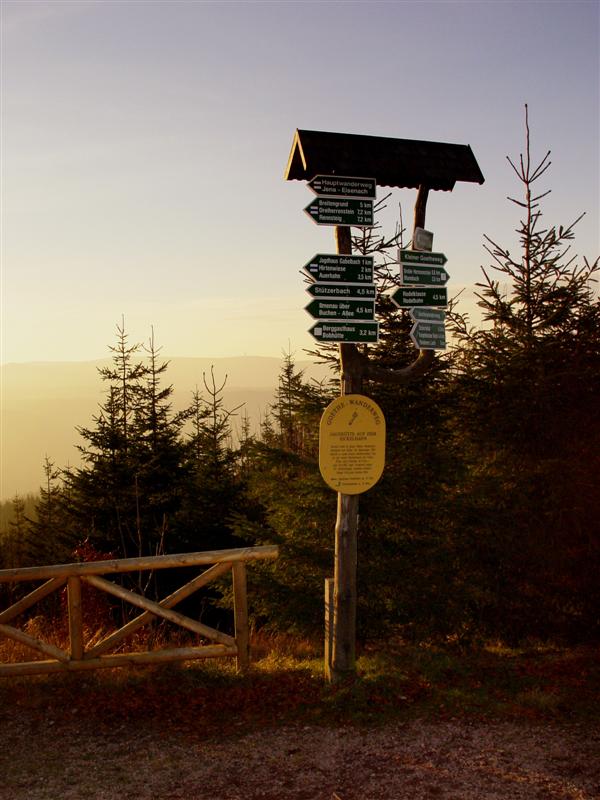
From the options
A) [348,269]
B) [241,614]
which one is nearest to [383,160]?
[348,269]

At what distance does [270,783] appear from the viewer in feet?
18.2

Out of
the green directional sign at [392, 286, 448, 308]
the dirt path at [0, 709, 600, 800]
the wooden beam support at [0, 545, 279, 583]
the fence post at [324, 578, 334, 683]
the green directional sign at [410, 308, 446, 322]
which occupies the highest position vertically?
the green directional sign at [392, 286, 448, 308]

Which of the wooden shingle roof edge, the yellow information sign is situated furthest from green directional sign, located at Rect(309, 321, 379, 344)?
the wooden shingle roof edge

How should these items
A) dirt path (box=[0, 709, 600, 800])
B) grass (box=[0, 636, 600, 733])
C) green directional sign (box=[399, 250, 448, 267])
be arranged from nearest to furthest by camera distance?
dirt path (box=[0, 709, 600, 800]) < grass (box=[0, 636, 600, 733]) < green directional sign (box=[399, 250, 448, 267])

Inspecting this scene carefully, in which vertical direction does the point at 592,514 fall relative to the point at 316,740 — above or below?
above

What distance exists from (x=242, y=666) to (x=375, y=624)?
2.48 m

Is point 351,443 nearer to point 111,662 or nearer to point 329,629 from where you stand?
point 329,629

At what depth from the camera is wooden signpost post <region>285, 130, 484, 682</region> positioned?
298 inches

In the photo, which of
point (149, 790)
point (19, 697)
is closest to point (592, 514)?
point (149, 790)

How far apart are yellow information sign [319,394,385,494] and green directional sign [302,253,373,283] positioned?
125 centimetres

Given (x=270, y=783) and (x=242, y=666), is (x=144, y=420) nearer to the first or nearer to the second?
(x=242, y=666)

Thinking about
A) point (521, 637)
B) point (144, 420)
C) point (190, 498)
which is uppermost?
point (144, 420)

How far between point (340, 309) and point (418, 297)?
962 mm

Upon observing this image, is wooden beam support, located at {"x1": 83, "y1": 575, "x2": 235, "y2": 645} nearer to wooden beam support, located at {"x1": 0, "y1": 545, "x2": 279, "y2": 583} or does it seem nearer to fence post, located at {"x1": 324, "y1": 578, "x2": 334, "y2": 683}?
wooden beam support, located at {"x1": 0, "y1": 545, "x2": 279, "y2": 583}
